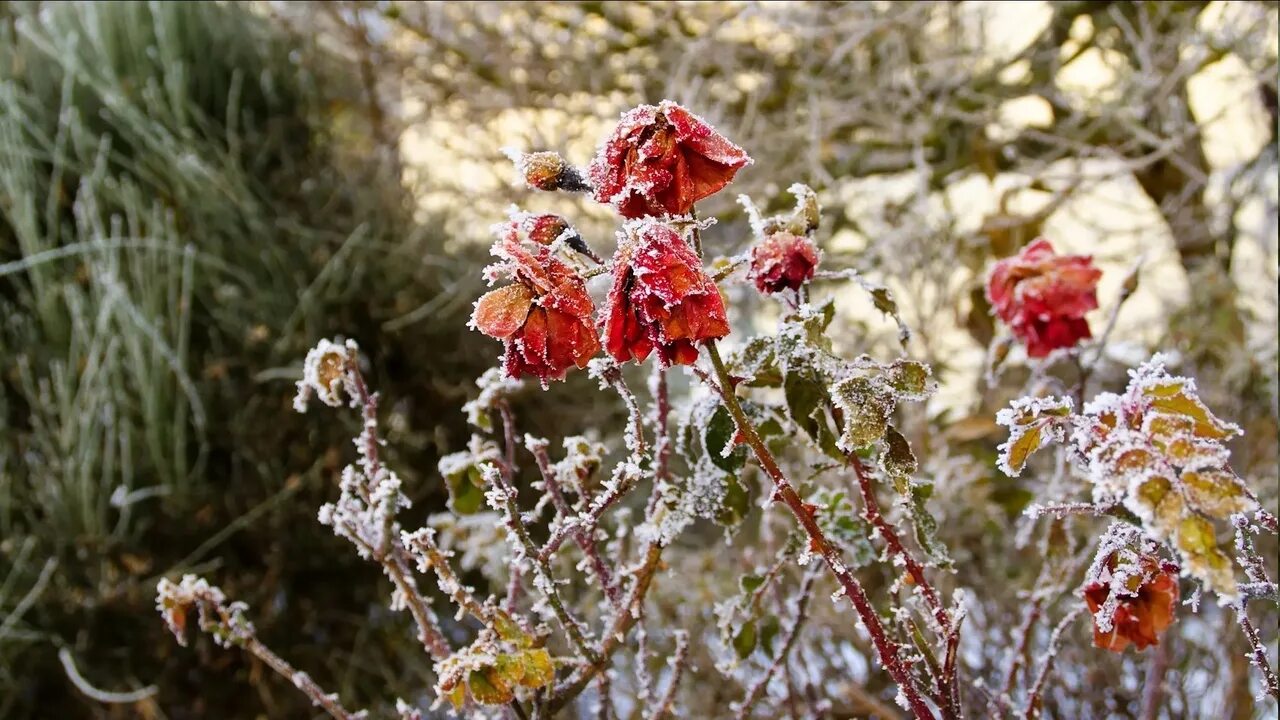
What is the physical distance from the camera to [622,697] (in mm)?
1727

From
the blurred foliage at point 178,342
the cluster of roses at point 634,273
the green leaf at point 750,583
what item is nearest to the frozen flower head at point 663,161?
the cluster of roses at point 634,273

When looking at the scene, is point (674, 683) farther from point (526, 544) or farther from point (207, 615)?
point (207, 615)

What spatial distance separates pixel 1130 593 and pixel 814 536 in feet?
0.64

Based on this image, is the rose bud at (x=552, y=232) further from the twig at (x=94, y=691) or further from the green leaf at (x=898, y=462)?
the twig at (x=94, y=691)

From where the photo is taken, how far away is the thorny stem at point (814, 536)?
51 centimetres

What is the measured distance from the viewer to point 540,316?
0.50 meters

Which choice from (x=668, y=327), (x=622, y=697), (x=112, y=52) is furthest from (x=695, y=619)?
(x=112, y=52)

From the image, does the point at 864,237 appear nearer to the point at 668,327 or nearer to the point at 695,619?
the point at 695,619

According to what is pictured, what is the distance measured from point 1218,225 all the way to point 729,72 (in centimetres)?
110

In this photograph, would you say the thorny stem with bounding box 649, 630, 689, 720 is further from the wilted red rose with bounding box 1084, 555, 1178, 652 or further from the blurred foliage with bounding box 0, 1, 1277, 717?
the blurred foliage with bounding box 0, 1, 1277, 717

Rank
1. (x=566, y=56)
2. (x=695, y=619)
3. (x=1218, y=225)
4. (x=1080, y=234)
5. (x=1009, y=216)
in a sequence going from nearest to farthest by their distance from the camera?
1. (x=695, y=619)
2. (x=1009, y=216)
3. (x=1218, y=225)
4. (x=1080, y=234)
5. (x=566, y=56)

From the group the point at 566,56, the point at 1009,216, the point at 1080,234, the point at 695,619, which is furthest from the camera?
the point at 566,56

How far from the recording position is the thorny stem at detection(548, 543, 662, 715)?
65 cm

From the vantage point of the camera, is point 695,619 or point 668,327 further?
point 695,619
